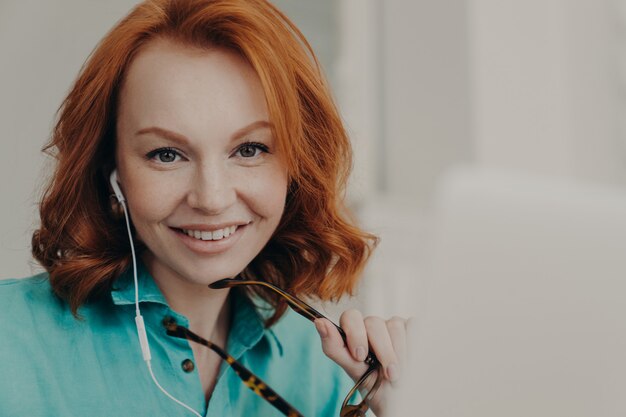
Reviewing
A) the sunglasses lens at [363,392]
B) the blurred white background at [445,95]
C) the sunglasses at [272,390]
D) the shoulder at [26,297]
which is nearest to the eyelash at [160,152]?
the sunglasses at [272,390]

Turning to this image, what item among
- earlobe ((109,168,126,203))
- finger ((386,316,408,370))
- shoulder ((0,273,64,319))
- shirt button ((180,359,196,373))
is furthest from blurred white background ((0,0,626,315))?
finger ((386,316,408,370))

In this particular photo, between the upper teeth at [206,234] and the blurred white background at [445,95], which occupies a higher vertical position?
the blurred white background at [445,95]

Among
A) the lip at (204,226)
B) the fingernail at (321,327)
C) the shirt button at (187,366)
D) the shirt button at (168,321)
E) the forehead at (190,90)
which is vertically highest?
the forehead at (190,90)

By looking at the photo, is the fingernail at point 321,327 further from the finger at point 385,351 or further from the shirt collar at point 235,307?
the shirt collar at point 235,307

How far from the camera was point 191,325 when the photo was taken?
1274mm

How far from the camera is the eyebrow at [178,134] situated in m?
1.05

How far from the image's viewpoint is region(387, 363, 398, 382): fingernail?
99cm

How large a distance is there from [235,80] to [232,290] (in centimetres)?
46

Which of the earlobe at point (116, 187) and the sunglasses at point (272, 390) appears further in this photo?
the earlobe at point (116, 187)

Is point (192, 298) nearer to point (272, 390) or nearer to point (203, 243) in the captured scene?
point (203, 243)

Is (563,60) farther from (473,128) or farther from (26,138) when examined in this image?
(26,138)

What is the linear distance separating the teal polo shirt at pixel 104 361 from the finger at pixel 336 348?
0.25 meters

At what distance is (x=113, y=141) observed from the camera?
3.89 ft

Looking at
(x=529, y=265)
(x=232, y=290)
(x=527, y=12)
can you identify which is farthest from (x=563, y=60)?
(x=529, y=265)
